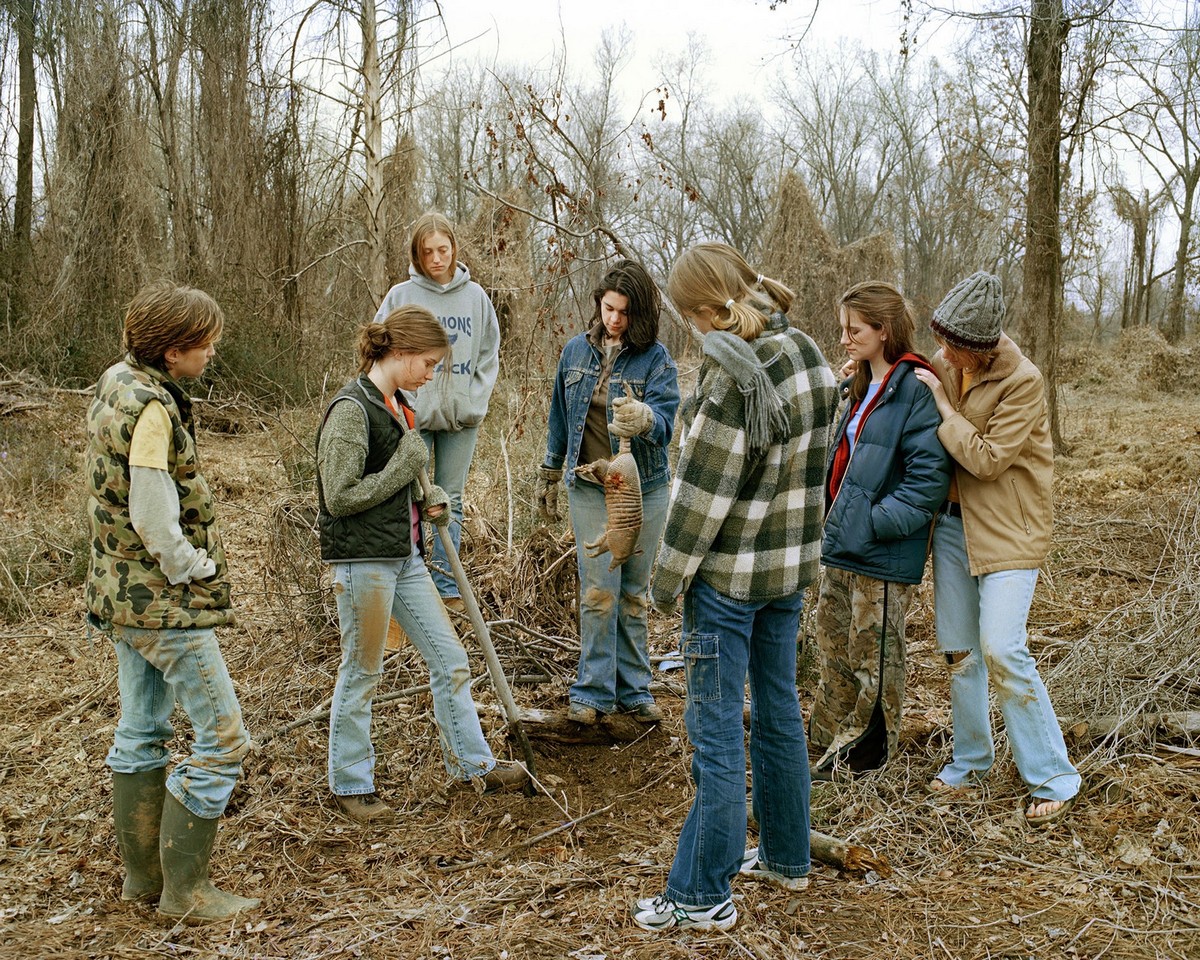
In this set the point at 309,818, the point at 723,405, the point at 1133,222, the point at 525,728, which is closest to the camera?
the point at 723,405

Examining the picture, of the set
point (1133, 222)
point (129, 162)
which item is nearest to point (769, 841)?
point (129, 162)

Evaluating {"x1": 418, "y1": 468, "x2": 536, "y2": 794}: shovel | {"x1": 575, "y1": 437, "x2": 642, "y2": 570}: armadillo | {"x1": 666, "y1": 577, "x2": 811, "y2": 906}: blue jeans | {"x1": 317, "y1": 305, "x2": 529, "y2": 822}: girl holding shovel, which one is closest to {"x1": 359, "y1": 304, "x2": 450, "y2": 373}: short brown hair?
{"x1": 317, "y1": 305, "x2": 529, "y2": 822}: girl holding shovel

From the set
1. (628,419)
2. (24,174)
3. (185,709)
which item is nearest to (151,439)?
(185,709)

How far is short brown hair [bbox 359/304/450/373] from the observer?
3502 millimetres

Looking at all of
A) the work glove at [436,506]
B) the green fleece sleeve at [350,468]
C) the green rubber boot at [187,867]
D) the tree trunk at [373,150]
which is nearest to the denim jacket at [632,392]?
the work glove at [436,506]

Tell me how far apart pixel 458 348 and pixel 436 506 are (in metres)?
1.66

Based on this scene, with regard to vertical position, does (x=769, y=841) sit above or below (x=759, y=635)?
below

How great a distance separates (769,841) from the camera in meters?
3.12

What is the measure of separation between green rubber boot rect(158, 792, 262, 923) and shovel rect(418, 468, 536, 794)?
115 cm

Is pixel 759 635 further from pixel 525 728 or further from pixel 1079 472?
pixel 1079 472

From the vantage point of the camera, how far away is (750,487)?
2801 mm

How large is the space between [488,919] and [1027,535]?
2295 millimetres

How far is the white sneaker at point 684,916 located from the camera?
2855 mm

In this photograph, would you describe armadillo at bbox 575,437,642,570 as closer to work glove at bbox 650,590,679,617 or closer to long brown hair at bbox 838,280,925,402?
work glove at bbox 650,590,679,617
